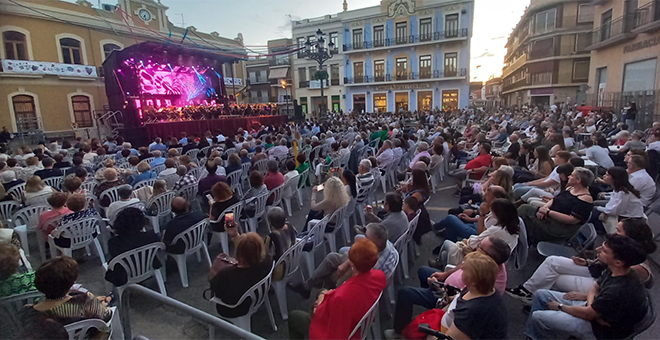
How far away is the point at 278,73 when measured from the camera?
3625cm

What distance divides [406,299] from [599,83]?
22.3 meters

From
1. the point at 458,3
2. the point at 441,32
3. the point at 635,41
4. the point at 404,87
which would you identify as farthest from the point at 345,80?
the point at 635,41

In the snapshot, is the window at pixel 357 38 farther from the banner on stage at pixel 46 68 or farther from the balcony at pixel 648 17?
the balcony at pixel 648 17

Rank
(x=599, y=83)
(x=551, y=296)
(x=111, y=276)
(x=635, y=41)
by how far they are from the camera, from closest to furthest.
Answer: (x=551, y=296)
(x=111, y=276)
(x=635, y=41)
(x=599, y=83)

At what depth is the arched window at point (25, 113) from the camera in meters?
18.1

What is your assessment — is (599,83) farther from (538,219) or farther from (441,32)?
(538,219)

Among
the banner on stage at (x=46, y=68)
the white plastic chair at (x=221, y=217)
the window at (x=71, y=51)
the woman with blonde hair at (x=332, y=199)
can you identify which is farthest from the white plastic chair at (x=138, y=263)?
the window at (x=71, y=51)

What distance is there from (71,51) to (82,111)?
3.43 meters

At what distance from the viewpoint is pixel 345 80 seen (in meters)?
33.4

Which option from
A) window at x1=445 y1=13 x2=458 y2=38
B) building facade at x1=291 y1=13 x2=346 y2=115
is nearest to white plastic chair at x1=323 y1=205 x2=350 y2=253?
window at x1=445 y1=13 x2=458 y2=38

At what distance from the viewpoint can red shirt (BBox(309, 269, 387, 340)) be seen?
209 cm

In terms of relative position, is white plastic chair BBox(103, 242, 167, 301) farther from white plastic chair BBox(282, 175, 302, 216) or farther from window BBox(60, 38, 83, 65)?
window BBox(60, 38, 83, 65)

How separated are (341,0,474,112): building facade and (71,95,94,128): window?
68.5 feet

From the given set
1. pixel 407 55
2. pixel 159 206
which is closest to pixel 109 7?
pixel 407 55
